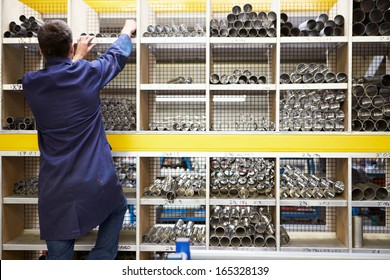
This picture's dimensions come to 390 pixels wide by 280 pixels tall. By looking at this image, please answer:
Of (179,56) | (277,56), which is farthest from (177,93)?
(277,56)

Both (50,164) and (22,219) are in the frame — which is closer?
(50,164)

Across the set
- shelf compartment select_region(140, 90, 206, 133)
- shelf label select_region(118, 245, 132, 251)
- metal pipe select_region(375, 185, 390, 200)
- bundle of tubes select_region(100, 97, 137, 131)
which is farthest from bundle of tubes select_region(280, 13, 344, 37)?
shelf label select_region(118, 245, 132, 251)

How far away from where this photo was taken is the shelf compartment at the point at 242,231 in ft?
10.6

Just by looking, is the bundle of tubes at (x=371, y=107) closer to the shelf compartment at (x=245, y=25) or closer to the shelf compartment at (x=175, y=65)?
the shelf compartment at (x=245, y=25)

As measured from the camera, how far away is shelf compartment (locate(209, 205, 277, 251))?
10.6 feet

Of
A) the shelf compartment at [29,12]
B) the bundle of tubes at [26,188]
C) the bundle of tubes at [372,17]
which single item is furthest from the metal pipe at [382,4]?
the bundle of tubes at [26,188]

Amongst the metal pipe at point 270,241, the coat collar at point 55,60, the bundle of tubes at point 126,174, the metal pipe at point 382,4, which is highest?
the metal pipe at point 382,4

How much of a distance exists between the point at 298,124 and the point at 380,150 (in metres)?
0.70

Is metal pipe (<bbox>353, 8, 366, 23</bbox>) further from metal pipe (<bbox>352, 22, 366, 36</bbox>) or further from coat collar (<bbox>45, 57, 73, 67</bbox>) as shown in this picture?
coat collar (<bbox>45, 57, 73, 67</bbox>)

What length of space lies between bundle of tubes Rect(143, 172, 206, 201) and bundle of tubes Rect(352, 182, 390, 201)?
4.27 ft

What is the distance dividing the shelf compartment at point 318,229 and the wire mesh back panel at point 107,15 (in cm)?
257

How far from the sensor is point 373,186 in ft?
10.8

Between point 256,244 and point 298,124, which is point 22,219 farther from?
point 298,124

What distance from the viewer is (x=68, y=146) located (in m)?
2.47
